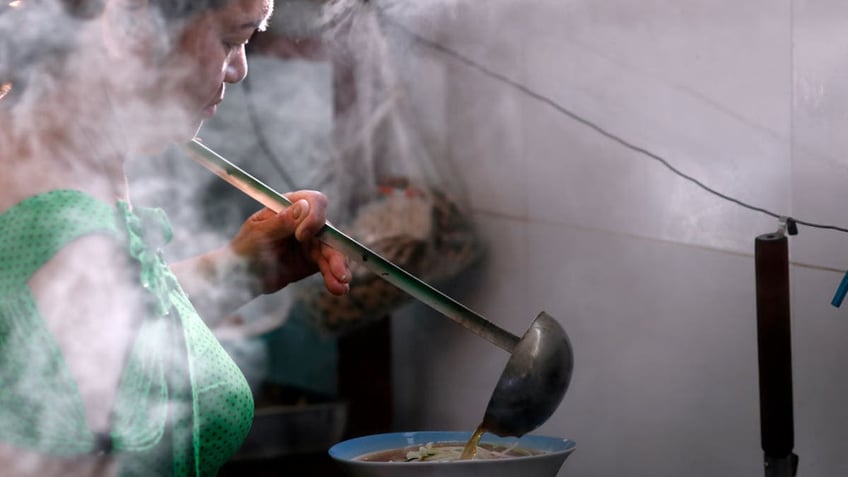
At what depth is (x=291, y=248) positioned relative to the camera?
1593 millimetres

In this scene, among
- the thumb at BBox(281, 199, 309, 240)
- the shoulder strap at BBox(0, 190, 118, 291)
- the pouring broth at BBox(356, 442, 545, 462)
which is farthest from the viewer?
the thumb at BBox(281, 199, 309, 240)

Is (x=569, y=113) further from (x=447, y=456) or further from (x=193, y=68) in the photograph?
(x=193, y=68)

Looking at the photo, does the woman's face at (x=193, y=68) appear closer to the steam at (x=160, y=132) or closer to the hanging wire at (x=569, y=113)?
the steam at (x=160, y=132)

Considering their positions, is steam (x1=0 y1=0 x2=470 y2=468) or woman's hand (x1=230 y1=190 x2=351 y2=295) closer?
steam (x1=0 y1=0 x2=470 y2=468)

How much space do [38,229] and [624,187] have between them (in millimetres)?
1381

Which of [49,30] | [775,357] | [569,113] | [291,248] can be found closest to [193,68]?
[49,30]

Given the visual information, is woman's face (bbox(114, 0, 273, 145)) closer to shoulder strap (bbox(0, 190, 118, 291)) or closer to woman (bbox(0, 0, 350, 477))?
woman (bbox(0, 0, 350, 477))

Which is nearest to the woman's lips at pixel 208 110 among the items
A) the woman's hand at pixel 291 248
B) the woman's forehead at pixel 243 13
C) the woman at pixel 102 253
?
the woman at pixel 102 253

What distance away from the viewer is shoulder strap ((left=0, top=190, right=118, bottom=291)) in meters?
1.10

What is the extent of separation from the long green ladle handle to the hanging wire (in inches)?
23.5

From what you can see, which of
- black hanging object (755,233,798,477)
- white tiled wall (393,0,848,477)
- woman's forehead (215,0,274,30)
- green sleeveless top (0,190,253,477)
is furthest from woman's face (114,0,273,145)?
white tiled wall (393,0,848,477)

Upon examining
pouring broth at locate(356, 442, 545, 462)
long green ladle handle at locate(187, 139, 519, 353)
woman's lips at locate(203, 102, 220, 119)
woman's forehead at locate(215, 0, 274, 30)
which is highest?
woman's forehead at locate(215, 0, 274, 30)

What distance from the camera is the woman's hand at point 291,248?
1476 millimetres

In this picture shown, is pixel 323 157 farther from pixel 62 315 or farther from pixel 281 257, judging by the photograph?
pixel 62 315
